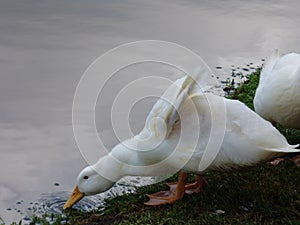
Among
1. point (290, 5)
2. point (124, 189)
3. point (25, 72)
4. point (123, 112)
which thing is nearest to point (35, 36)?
point (25, 72)

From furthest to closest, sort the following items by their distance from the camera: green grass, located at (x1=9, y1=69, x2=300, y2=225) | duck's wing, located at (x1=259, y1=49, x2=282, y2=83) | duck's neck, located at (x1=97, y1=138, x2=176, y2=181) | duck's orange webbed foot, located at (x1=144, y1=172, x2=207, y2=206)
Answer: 1. duck's wing, located at (x1=259, y1=49, x2=282, y2=83)
2. duck's orange webbed foot, located at (x1=144, y1=172, x2=207, y2=206)
3. duck's neck, located at (x1=97, y1=138, x2=176, y2=181)
4. green grass, located at (x1=9, y1=69, x2=300, y2=225)

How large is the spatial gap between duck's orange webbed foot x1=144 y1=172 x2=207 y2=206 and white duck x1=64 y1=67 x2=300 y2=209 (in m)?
0.15

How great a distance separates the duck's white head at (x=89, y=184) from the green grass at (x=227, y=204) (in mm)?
98

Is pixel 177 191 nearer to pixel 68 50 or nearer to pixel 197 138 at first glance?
pixel 197 138

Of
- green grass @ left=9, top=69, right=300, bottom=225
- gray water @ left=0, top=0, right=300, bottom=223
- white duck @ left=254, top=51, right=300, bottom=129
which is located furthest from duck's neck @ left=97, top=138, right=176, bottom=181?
white duck @ left=254, top=51, right=300, bottom=129

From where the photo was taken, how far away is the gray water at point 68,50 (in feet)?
16.4

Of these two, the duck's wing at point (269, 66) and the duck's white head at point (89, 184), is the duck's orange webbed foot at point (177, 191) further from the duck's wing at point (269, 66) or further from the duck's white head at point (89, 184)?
the duck's wing at point (269, 66)

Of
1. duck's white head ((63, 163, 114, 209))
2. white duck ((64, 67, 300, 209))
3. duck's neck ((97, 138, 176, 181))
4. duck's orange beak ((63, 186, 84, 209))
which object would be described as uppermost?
white duck ((64, 67, 300, 209))

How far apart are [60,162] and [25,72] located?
1571 mm

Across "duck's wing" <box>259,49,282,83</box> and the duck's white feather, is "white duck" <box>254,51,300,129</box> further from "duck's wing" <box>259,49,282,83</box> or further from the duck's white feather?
the duck's white feather

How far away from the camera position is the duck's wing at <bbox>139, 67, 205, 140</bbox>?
13.3 ft

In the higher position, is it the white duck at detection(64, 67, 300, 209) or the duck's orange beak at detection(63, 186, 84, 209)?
the white duck at detection(64, 67, 300, 209)

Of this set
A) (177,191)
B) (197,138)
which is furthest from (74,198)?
(197,138)

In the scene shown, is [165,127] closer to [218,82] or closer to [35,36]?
[218,82]
